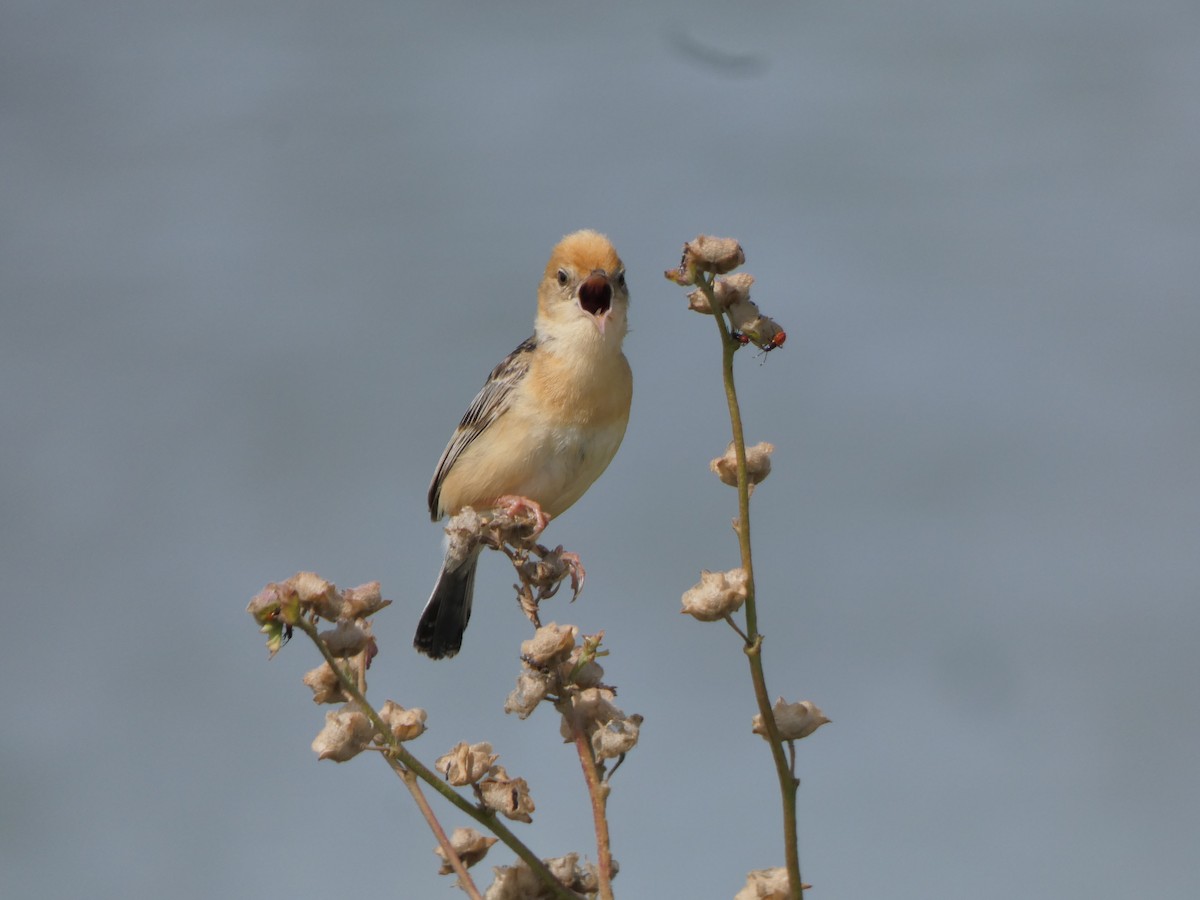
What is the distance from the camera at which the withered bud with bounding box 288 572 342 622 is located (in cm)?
142

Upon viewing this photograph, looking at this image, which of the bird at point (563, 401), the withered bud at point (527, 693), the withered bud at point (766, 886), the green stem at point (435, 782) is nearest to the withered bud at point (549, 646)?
the withered bud at point (527, 693)

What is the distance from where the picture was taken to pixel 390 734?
141cm

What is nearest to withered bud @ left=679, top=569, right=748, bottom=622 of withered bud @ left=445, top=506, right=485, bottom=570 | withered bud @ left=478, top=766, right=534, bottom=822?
withered bud @ left=478, top=766, right=534, bottom=822

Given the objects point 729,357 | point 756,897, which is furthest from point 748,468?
point 756,897

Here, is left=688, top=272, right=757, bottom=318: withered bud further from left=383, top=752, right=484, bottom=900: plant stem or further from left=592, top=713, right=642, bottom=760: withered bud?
left=383, top=752, right=484, bottom=900: plant stem

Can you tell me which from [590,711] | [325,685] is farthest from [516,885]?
[325,685]

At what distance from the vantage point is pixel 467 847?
1.51 metres

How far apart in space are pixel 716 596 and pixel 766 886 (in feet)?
1.01

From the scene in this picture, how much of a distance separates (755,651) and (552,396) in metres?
2.44

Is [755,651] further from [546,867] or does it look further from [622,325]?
[622,325]

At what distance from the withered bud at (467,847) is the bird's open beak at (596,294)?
2352 millimetres

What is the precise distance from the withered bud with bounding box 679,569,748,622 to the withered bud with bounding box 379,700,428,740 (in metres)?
0.40

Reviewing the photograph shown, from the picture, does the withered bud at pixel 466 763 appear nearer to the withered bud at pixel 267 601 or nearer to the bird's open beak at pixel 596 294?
the withered bud at pixel 267 601

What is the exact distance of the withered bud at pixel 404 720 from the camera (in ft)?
5.08
